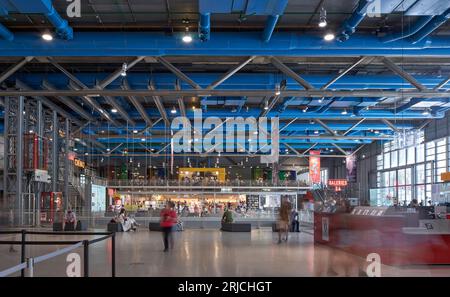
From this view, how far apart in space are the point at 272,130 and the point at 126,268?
1918 cm

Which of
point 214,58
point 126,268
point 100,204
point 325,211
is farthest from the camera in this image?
point 100,204

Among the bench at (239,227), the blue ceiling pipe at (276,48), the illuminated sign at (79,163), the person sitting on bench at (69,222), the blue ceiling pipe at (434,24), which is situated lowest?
the bench at (239,227)

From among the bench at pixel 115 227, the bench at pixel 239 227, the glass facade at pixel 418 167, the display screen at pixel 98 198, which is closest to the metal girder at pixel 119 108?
the display screen at pixel 98 198

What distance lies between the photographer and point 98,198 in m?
→ 31.1

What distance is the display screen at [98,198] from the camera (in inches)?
1141

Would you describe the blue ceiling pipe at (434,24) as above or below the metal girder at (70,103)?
below

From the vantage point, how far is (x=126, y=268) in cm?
867

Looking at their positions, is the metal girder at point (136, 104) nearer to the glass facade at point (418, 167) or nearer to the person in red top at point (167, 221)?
the person in red top at point (167, 221)

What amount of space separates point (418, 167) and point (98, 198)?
2044 centimetres

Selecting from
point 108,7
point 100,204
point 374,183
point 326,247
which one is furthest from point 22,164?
point 374,183

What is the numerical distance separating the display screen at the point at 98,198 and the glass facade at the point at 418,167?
1546 centimetres

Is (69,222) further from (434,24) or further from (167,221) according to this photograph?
(434,24)

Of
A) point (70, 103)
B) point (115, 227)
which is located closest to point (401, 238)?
point (115, 227)

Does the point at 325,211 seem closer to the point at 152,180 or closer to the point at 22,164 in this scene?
the point at 22,164
